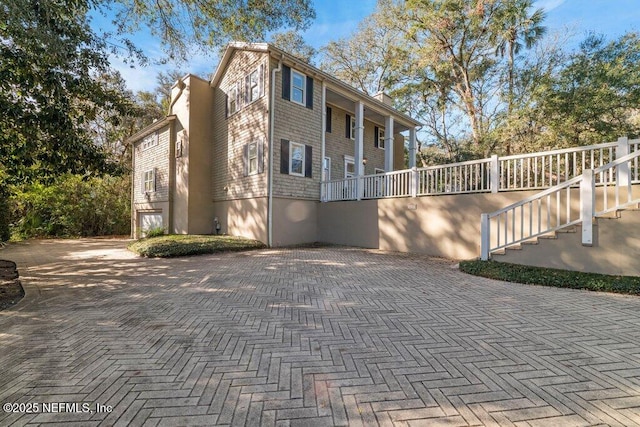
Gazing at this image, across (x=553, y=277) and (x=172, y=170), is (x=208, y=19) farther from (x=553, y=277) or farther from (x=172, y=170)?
(x=553, y=277)

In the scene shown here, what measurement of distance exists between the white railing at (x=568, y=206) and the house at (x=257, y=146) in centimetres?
641

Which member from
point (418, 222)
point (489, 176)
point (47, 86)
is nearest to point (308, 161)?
point (418, 222)

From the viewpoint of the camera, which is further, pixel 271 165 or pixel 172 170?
pixel 172 170

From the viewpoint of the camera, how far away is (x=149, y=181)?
55.1 feet

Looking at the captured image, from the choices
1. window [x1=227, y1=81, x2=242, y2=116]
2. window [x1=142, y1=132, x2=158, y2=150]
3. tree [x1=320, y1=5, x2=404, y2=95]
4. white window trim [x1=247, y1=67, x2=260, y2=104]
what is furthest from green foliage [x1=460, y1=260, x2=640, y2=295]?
tree [x1=320, y1=5, x2=404, y2=95]

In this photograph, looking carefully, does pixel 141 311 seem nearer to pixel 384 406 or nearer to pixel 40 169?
pixel 384 406

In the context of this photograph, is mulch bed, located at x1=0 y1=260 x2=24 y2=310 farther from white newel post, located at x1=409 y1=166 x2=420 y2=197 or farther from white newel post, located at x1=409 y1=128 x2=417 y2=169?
white newel post, located at x1=409 y1=128 x2=417 y2=169

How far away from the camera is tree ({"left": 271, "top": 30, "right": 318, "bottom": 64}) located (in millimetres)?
21609

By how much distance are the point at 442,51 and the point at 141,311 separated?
71.2ft

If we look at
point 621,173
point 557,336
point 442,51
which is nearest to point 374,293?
point 557,336

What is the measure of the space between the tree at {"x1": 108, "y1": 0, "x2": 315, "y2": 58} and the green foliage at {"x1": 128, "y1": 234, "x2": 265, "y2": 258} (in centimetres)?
607

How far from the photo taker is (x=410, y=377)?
2.37 metres

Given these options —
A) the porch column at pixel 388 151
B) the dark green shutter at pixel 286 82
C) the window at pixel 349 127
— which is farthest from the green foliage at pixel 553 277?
the window at pixel 349 127

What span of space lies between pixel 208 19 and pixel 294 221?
7.29 meters
